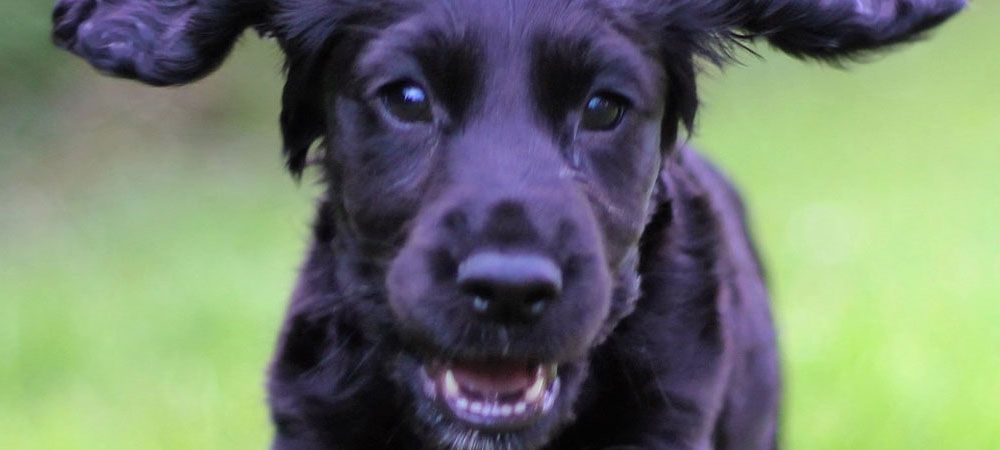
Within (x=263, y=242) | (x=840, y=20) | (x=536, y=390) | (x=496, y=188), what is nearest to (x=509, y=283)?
(x=496, y=188)

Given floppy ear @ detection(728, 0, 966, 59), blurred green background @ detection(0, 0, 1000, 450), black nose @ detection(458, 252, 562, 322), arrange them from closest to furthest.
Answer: black nose @ detection(458, 252, 562, 322)
floppy ear @ detection(728, 0, 966, 59)
blurred green background @ detection(0, 0, 1000, 450)

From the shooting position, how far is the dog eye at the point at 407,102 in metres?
2.39

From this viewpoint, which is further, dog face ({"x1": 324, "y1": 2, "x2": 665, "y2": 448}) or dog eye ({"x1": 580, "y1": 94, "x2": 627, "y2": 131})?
dog eye ({"x1": 580, "y1": 94, "x2": 627, "y2": 131})

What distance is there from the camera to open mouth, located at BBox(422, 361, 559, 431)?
7.64 feet

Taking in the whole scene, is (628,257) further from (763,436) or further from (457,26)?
(763,436)

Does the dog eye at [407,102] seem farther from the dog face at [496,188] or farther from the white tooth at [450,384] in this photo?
the white tooth at [450,384]

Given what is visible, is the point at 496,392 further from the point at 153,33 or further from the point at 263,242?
the point at 263,242

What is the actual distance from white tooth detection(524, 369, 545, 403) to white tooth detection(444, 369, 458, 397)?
4.4 inches

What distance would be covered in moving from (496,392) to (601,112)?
0.47 metres

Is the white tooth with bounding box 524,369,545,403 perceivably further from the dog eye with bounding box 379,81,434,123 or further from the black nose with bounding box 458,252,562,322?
the dog eye with bounding box 379,81,434,123

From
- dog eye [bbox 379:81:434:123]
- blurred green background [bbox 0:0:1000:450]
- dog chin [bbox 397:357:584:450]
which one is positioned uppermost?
dog eye [bbox 379:81:434:123]

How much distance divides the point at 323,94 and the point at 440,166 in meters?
0.37

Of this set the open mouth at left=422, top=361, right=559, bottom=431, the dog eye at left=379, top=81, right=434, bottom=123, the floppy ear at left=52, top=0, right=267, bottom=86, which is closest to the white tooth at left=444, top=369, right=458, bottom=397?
the open mouth at left=422, top=361, right=559, bottom=431

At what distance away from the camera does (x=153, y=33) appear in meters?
2.67
